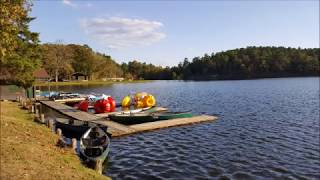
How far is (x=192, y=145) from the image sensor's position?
81.7 ft

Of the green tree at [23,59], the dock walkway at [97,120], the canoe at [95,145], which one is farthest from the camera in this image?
the green tree at [23,59]

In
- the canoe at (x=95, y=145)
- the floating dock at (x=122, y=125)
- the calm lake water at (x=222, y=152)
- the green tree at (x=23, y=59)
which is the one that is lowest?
the calm lake water at (x=222, y=152)

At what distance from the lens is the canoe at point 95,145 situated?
18.7m

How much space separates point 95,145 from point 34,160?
6432 millimetres

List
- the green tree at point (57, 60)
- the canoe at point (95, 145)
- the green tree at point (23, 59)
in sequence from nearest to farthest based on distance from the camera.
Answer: the canoe at point (95, 145) < the green tree at point (23, 59) < the green tree at point (57, 60)

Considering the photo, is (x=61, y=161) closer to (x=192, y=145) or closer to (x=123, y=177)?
(x=123, y=177)

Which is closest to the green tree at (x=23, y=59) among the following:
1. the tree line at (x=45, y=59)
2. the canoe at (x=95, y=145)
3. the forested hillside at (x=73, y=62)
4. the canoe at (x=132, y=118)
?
the tree line at (x=45, y=59)

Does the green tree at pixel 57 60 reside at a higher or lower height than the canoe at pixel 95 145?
higher

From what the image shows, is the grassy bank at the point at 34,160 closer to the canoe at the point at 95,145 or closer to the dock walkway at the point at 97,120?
the canoe at the point at 95,145

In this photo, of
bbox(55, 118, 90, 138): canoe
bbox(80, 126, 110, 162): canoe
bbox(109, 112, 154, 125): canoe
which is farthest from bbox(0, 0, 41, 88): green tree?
Result: bbox(80, 126, 110, 162): canoe

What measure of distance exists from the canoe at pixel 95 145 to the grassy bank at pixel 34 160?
2.67 feet

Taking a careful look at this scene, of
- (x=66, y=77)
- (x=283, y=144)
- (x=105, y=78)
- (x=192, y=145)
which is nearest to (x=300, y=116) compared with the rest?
(x=283, y=144)

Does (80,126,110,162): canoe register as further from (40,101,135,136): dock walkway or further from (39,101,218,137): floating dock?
(40,101,135,136): dock walkway

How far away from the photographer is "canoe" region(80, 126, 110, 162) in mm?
18698
